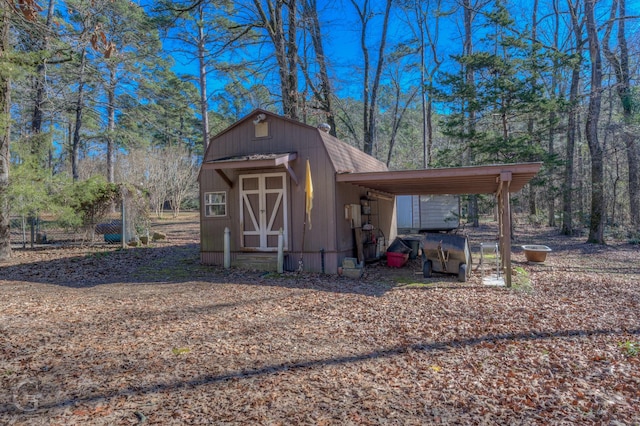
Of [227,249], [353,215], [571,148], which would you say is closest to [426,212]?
[571,148]

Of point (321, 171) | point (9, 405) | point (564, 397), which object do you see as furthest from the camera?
point (321, 171)

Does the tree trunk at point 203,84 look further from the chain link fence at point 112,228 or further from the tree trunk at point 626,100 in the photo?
the tree trunk at point 626,100

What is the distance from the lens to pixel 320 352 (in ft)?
12.5

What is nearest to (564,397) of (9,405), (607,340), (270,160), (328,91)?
(607,340)

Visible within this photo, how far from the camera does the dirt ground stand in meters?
2.72

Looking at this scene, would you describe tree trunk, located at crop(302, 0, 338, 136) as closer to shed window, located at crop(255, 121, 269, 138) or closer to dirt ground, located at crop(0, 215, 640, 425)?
shed window, located at crop(255, 121, 269, 138)

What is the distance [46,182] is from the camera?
34.0ft

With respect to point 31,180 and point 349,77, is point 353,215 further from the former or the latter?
point 349,77

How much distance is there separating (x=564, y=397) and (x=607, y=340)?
181cm

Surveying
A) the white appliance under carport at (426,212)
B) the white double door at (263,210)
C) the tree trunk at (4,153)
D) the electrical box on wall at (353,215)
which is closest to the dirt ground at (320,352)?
the white double door at (263,210)

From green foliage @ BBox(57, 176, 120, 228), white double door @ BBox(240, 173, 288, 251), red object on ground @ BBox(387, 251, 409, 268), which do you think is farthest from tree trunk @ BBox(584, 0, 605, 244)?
green foliage @ BBox(57, 176, 120, 228)

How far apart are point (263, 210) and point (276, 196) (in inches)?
19.4

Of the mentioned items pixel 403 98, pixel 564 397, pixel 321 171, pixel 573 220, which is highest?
pixel 403 98

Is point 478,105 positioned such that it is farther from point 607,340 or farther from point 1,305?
point 1,305
